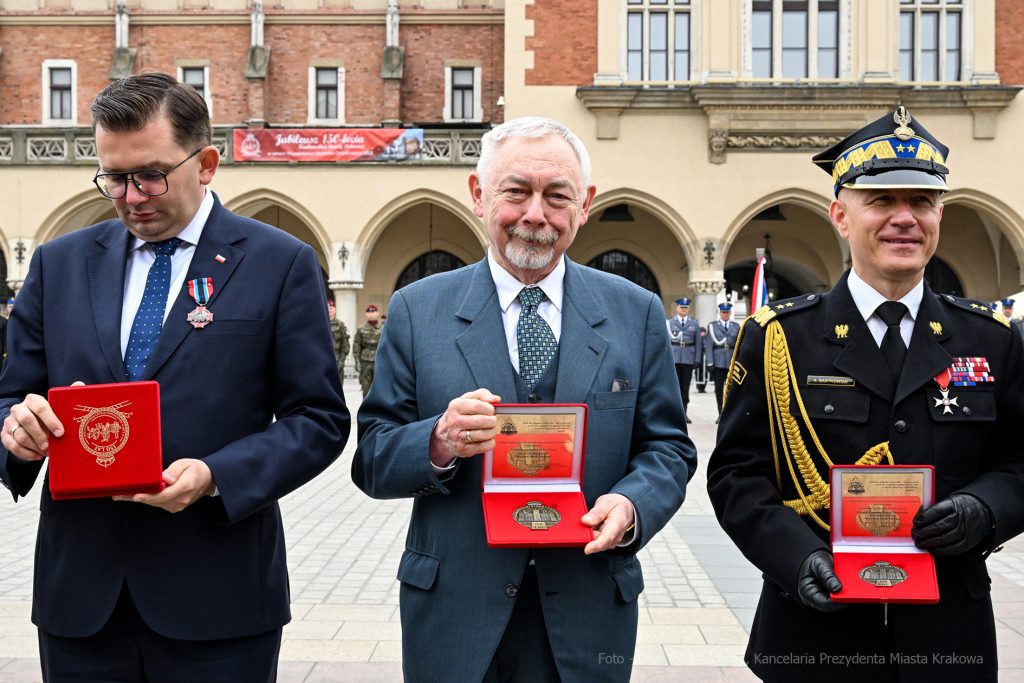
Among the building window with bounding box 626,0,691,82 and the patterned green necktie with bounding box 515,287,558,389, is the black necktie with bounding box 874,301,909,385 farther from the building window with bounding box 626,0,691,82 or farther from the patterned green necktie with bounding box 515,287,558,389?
the building window with bounding box 626,0,691,82

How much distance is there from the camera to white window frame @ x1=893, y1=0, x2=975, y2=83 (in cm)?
1897

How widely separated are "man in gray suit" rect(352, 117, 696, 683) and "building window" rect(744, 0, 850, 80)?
18.5 m

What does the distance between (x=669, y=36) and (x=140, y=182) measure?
1894 centimetres

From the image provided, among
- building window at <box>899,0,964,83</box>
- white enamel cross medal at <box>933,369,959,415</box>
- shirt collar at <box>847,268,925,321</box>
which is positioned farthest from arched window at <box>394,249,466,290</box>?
white enamel cross medal at <box>933,369,959,415</box>

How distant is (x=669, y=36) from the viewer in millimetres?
19328

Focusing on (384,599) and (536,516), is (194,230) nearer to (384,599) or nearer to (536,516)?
(536,516)

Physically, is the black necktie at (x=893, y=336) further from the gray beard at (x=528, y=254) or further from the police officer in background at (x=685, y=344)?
the police officer in background at (x=685, y=344)

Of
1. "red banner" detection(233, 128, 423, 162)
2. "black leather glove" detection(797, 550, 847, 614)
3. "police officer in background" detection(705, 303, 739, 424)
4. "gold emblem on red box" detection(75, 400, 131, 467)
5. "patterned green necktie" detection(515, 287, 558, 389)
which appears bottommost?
"police officer in background" detection(705, 303, 739, 424)

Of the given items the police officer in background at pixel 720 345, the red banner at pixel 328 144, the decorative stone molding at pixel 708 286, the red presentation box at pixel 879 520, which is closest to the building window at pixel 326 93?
the red banner at pixel 328 144

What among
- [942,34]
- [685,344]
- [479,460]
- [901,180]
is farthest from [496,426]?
[942,34]

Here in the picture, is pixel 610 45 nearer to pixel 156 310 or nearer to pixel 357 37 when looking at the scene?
pixel 357 37

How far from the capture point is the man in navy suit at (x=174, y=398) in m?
1.93

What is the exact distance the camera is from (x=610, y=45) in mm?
19141

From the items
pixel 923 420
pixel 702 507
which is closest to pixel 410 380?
pixel 923 420
